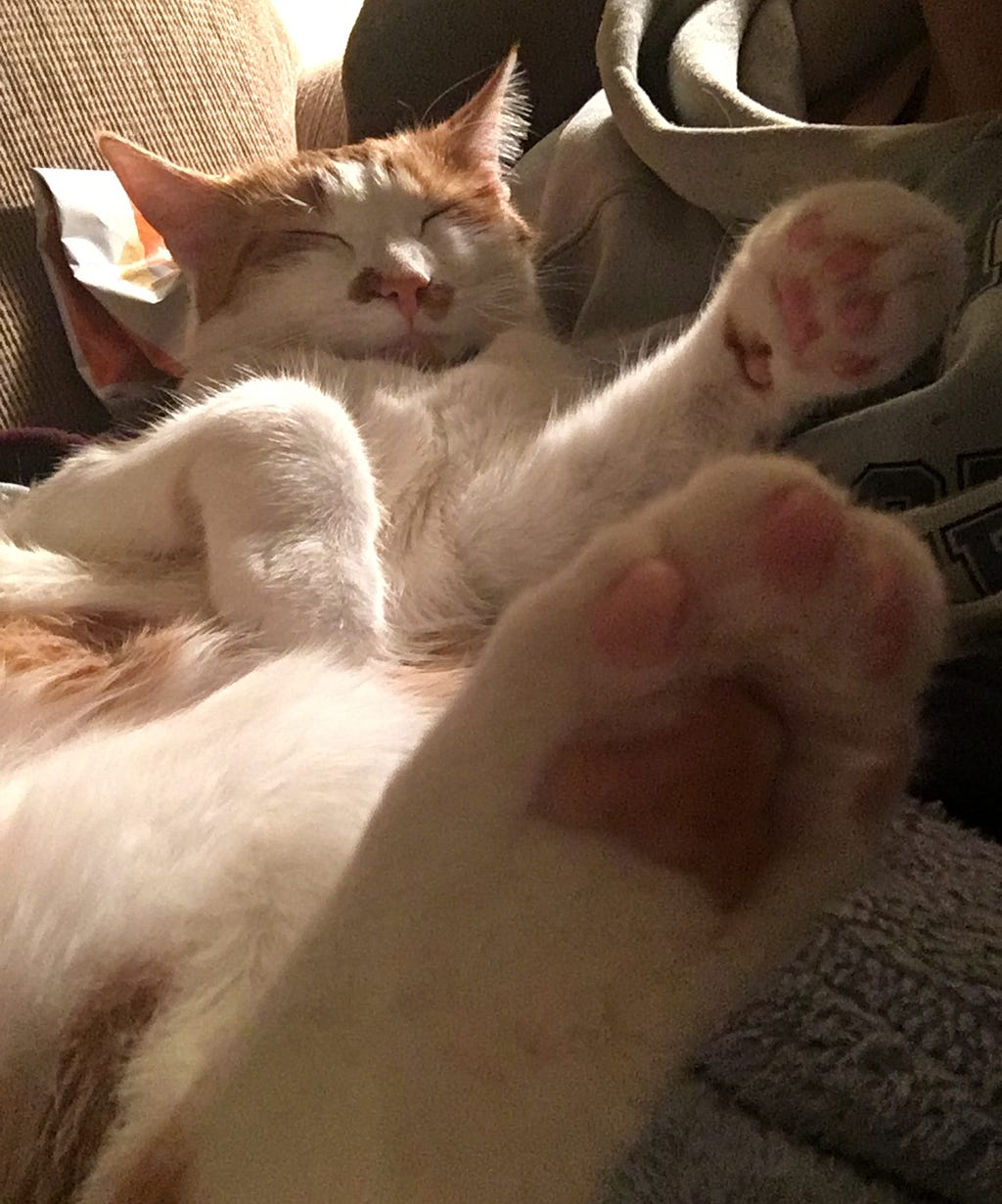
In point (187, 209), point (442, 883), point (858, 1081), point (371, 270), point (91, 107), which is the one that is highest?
point (91, 107)

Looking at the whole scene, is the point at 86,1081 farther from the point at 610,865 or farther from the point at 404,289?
the point at 404,289

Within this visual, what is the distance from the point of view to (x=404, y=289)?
46.1 inches

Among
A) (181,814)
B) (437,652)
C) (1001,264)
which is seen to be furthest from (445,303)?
(181,814)

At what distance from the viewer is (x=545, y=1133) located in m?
0.45

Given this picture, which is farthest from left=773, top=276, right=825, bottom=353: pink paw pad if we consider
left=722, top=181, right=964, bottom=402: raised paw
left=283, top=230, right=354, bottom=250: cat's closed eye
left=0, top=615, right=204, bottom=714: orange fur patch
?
left=283, top=230, right=354, bottom=250: cat's closed eye

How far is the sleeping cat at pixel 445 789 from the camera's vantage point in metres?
0.45

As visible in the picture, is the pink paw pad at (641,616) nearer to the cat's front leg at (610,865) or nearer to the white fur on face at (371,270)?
the cat's front leg at (610,865)

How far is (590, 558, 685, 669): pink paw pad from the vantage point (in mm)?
433

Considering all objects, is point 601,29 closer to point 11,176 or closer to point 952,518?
point 952,518

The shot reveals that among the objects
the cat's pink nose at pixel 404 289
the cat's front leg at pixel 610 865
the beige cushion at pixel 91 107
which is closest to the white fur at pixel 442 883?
the cat's front leg at pixel 610 865

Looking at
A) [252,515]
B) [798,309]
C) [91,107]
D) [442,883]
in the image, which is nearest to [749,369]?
[798,309]

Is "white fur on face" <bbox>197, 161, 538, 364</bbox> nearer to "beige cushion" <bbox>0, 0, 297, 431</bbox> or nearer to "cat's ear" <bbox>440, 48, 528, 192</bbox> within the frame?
"cat's ear" <bbox>440, 48, 528, 192</bbox>

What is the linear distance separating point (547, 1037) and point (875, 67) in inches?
42.4

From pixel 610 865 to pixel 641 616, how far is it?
102 mm
